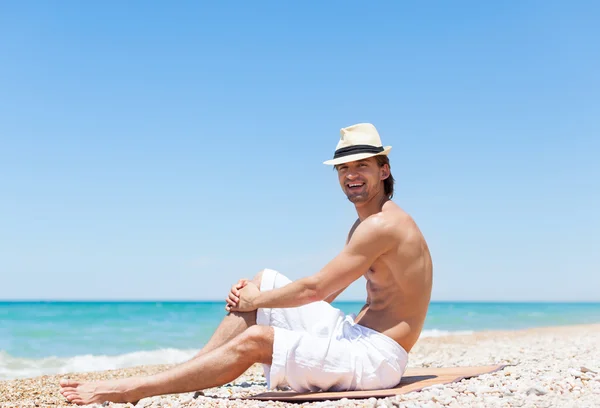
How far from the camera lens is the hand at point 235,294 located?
15.7 feet

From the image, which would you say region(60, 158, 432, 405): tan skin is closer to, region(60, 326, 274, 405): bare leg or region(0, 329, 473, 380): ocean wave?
region(60, 326, 274, 405): bare leg

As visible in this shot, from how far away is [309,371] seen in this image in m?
4.56

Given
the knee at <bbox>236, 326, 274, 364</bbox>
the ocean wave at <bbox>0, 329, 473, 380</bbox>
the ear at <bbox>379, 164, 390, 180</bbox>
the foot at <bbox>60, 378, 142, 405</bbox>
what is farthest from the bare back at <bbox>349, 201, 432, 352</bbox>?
the ocean wave at <bbox>0, 329, 473, 380</bbox>

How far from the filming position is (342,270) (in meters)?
4.55

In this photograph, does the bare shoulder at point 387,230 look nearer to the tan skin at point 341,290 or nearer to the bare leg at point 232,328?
the tan skin at point 341,290

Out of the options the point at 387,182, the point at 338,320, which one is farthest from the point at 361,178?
the point at 338,320

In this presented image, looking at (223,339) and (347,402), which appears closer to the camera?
(347,402)

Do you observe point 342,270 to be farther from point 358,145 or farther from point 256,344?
point 358,145

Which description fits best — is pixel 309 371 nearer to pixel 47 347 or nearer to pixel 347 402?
pixel 347 402

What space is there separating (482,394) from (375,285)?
113 centimetres

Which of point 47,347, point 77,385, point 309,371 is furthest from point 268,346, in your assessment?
point 47,347

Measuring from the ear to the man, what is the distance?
2cm

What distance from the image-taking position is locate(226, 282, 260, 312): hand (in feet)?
15.3

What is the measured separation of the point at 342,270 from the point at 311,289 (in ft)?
0.90
